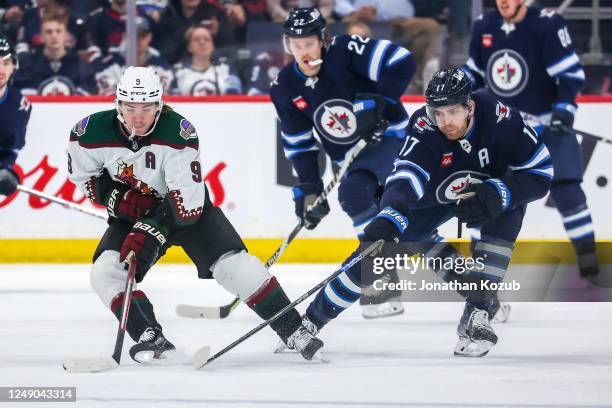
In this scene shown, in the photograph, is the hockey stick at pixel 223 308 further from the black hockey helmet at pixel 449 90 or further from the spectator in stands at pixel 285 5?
the spectator in stands at pixel 285 5

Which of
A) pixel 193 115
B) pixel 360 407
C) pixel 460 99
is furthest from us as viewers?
pixel 193 115

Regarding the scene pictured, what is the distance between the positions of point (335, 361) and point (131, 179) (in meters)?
0.78

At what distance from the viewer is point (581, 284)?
548cm

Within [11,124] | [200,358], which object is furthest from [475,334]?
[11,124]

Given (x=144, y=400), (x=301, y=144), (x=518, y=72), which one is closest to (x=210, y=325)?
(x=301, y=144)

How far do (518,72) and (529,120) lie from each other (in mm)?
249

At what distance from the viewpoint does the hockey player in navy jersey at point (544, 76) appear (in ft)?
17.5

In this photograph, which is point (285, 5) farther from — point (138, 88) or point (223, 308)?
point (138, 88)

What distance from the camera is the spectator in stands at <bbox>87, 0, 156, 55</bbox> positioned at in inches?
250

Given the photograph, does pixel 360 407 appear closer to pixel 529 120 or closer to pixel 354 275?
pixel 354 275

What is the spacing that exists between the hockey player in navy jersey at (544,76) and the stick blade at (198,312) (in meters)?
1.52

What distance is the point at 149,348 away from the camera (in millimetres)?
3656

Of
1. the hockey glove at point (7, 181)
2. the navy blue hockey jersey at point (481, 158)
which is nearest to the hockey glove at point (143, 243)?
the navy blue hockey jersey at point (481, 158)

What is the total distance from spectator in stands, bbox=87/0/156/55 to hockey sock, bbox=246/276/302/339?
288 cm
